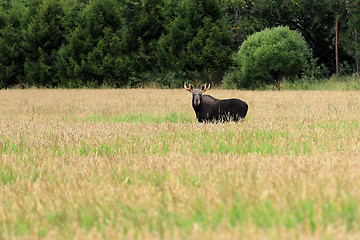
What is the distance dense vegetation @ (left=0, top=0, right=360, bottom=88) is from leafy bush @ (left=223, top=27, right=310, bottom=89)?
0.90 m

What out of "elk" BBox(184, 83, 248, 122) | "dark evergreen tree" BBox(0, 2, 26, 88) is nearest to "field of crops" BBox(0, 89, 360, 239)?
"elk" BBox(184, 83, 248, 122)

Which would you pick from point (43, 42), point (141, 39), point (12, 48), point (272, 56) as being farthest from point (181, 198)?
point (12, 48)

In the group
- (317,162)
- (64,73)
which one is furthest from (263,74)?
(317,162)

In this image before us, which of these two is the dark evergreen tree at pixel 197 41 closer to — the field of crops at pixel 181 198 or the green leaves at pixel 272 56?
the green leaves at pixel 272 56

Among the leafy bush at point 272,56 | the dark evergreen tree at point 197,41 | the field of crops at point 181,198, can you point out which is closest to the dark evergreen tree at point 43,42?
the dark evergreen tree at point 197,41

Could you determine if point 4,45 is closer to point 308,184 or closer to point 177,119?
point 177,119

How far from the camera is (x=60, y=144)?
671cm

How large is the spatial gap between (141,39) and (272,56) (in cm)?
1179

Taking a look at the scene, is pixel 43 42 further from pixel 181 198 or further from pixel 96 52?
pixel 181 198

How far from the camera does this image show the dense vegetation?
30.9m

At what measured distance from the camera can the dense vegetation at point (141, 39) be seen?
30906 mm

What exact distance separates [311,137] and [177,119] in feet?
18.4

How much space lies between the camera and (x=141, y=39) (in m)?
33.5

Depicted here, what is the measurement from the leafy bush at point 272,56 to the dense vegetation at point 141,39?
90 centimetres
